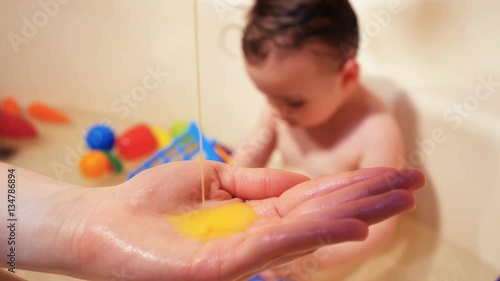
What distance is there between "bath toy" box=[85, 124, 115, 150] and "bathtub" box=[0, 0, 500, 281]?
0.25ft

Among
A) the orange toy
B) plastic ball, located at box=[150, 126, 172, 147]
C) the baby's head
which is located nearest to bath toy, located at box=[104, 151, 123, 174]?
plastic ball, located at box=[150, 126, 172, 147]

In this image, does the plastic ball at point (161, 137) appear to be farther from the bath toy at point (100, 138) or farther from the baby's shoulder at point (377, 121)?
the baby's shoulder at point (377, 121)

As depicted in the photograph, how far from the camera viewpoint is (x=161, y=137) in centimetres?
139

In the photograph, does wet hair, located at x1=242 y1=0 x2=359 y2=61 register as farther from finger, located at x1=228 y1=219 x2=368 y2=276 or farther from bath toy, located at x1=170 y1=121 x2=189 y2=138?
finger, located at x1=228 y1=219 x2=368 y2=276

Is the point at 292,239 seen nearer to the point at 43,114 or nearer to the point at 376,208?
the point at 376,208

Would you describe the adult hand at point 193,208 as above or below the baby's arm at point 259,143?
above

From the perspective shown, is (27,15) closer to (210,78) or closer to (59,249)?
(210,78)

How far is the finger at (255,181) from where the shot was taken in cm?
69

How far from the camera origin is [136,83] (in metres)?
1.48

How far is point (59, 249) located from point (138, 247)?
0.41 feet

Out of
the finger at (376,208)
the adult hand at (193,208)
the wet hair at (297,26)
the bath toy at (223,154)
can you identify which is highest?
the wet hair at (297,26)

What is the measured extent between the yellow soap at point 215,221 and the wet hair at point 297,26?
394 millimetres

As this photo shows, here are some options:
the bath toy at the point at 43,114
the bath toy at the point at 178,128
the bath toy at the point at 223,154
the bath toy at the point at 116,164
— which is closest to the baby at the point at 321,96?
the bath toy at the point at 223,154

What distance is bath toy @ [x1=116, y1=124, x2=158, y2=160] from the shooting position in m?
1.34
